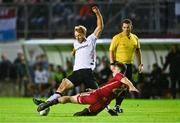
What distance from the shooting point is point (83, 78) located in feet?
64.9

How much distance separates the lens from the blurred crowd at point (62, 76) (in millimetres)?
34531

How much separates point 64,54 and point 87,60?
1864cm

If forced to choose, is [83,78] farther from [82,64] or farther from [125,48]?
[125,48]

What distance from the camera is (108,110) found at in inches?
782

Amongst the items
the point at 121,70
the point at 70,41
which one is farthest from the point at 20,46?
the point at 121,70

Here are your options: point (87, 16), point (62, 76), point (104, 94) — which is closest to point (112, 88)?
point (104, 94)

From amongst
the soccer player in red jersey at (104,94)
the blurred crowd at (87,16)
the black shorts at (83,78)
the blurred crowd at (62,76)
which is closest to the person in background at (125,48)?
the black shorts at (83,78)

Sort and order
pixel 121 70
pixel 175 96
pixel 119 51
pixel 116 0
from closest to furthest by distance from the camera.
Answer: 1. pixel 121 70
2. pixel 119 51
3. pixel 175 96
4. pixel 116 0

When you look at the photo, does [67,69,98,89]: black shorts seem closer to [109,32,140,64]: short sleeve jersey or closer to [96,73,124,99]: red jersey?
[96,73,124,99]: red jersey

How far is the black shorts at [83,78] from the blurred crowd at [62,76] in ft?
44.9

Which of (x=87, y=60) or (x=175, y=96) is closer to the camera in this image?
(x=87, y=60)

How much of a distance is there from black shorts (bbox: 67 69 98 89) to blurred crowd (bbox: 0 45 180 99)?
13.7 metres

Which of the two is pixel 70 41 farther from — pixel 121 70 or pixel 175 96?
pixel 121 70

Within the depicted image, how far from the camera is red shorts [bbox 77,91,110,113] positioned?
18.7 m
